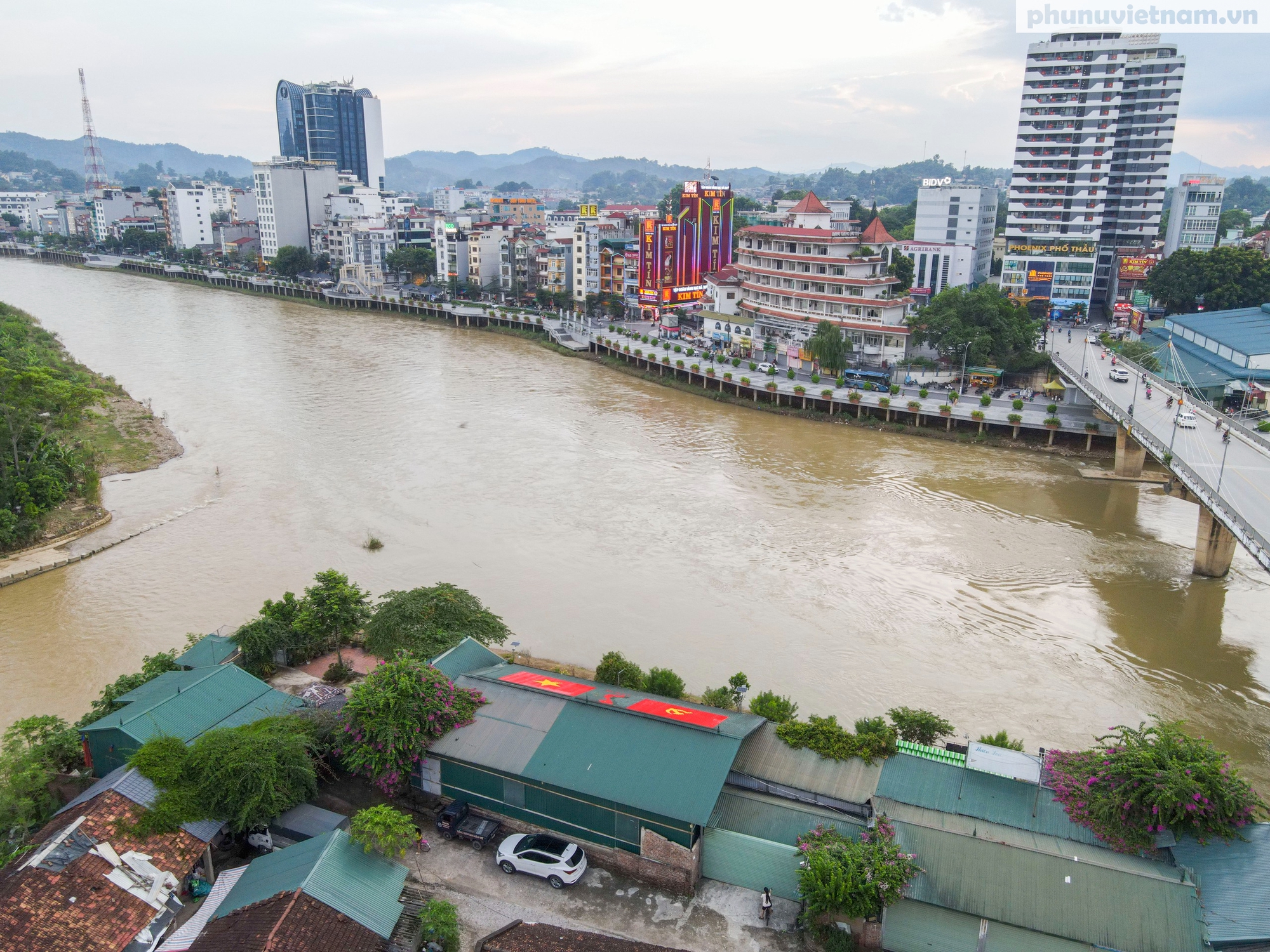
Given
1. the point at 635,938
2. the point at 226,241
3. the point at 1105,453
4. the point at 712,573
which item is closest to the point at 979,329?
the point at 1105,453

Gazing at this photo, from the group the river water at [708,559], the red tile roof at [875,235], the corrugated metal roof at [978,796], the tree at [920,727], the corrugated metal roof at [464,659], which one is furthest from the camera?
the red tile roof at [875,235]

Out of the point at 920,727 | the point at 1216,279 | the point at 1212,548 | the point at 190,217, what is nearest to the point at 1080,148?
the point at 1216,279

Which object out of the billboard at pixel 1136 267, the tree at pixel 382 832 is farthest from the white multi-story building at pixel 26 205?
A: the tree at pixel 382 832

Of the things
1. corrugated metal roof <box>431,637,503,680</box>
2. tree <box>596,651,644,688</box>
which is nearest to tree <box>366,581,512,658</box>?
corrugated metal roof <box>431,637,503,680</box>

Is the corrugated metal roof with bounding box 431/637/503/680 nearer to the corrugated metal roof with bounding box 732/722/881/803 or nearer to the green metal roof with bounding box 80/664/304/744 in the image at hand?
the green metal roof with bounding box 80/664/304/744

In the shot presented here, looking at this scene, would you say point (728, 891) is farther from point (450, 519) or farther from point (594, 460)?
point (594, 460)

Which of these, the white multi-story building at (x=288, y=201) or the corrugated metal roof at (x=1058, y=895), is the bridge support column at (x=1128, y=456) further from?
the white multi-story building at (x=288, y=201)
